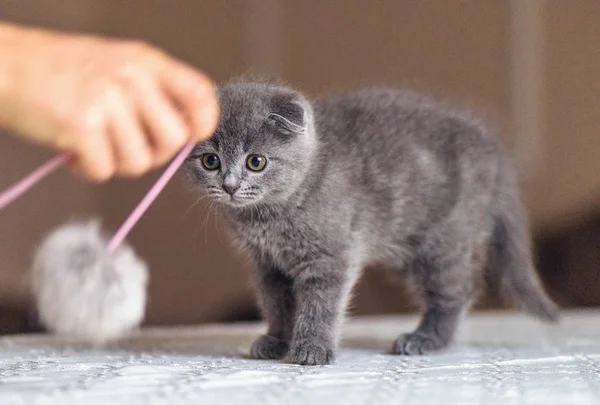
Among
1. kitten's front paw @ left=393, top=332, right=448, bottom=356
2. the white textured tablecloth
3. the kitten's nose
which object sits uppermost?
the kitten's nose

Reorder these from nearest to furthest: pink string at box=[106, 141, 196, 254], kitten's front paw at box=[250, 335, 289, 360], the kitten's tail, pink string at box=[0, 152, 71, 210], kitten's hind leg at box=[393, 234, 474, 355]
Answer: pink string at box=[0, 152, 71, 210], pink string at box=[106, 141, 196, 254], kitten's front paw at box=[250, 335, 289, 360], kitten's hind leg at box=[393, 234, 474, 355], the kitten's tail

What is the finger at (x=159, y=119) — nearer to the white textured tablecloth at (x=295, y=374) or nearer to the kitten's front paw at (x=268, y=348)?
the white textured tablecloth at (x=295, y=374)

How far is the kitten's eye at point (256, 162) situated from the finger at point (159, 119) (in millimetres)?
230

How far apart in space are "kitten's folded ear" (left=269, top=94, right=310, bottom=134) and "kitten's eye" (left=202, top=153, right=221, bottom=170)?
11 cm

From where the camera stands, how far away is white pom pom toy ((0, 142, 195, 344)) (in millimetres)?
932

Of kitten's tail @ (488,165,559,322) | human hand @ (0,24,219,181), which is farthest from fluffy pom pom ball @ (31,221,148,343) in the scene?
kitten's tail @ (488,165,559,322)

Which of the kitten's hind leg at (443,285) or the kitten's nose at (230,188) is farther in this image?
the kitten's hind leg at (443,285)

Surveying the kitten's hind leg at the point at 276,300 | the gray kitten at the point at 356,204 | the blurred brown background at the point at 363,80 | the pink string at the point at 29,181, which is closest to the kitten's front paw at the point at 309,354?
the gray kitten at the point at 356,204

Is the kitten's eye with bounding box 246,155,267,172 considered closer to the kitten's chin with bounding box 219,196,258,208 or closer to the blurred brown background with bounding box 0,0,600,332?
the kitten's chin with bounding box 219,196,258,208

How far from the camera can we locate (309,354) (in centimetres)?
119

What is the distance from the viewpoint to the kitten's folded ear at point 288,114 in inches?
46.8

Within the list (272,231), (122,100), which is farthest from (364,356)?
(122,100)

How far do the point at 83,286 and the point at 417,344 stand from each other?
0.67 meters

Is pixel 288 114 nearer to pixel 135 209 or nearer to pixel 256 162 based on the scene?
pixel 256 162
